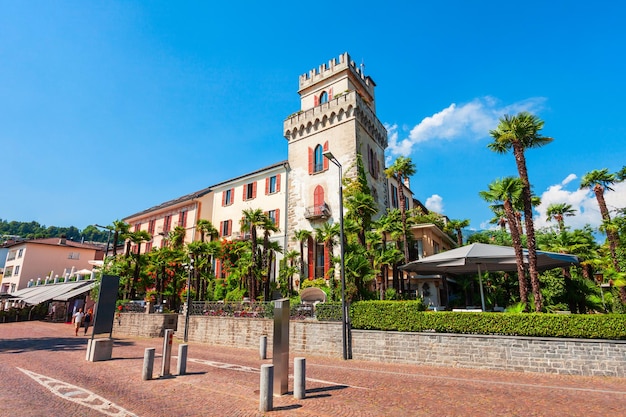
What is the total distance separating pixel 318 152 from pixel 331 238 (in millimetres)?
8407

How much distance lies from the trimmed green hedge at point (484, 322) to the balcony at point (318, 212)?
11.9 meters

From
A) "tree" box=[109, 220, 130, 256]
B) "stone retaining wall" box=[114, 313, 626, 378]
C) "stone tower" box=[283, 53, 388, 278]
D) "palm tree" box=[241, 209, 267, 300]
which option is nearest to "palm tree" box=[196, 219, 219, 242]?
"tree" box=[109, 220, 130, 256]

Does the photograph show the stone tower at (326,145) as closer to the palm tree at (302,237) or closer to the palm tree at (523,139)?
the palm tree at (302,237)

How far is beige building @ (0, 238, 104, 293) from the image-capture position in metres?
48.9

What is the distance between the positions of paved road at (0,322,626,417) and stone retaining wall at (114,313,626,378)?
1.39 ft

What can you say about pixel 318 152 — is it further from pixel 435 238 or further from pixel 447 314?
pixel 447 314

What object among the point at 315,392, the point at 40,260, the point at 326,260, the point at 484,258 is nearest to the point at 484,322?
the point at 484,258

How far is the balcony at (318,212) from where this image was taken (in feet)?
84.5

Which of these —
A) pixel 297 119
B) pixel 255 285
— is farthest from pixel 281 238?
pixel 297 119

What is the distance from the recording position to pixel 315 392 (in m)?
8.27

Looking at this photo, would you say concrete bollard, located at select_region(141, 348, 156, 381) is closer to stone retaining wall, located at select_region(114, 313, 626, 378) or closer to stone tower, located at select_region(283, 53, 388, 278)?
stone retaining wall, located at select_region(114, 313, 626, 378)

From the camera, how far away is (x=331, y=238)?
2417 centimetres

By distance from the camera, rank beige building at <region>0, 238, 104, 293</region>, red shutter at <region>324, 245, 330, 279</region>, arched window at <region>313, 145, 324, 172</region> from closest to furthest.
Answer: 1. red shutter at <region>324, 245, 330, 279</region>
2. arched window at <region>313, 145, 324, 172</region>
3. beige building at <region>0, 238, 104, 293</region>

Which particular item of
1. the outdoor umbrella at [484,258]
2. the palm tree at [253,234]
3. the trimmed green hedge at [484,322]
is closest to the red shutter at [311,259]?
the palm tree at [253,234]
